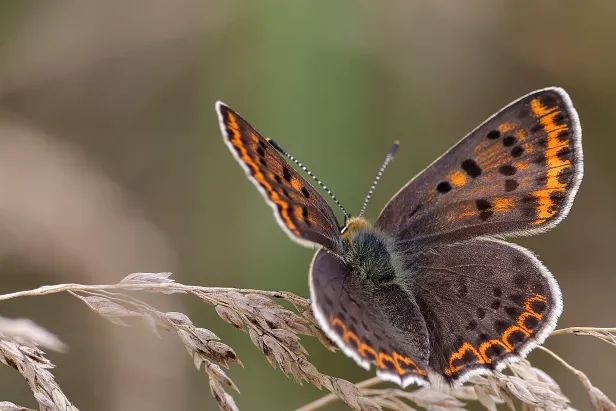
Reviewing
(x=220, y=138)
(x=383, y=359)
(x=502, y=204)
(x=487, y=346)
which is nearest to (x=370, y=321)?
(x=383, y=359)

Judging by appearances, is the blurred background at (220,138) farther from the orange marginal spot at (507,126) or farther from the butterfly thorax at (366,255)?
the orange marginal spot at (507,126)

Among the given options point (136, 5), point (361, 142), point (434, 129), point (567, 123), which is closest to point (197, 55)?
point (136, 5)

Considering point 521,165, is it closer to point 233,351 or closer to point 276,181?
point 276,181

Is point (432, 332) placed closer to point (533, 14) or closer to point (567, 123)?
point (567, 123)

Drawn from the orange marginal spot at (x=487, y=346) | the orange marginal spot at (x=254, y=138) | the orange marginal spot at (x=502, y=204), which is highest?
the orange marginal spot at (x=502, y=204)

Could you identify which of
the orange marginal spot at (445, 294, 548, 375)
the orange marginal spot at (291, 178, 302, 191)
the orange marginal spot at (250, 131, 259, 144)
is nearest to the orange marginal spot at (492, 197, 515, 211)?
the orange marginal spot at (445, 294, 548, 375)

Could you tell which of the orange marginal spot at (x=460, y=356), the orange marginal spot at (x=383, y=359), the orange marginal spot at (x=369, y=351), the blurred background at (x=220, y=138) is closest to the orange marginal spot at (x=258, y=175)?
the orange marginal spot at (x=369, y=351)
